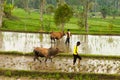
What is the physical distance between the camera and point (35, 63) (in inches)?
583

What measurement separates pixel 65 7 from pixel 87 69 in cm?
2035

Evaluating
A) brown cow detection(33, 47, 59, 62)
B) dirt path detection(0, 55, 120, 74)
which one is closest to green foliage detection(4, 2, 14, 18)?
dirt path detection(0, 55, 120, 74)

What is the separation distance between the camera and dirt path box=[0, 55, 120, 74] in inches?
532

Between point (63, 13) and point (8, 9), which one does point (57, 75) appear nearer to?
point (63, 13)

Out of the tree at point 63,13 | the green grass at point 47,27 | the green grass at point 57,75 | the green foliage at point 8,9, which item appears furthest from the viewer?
the green foliage at point 8,9

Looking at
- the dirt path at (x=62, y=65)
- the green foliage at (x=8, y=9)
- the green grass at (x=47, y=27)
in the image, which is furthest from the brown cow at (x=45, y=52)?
the green foliage at (x=8, y=9)

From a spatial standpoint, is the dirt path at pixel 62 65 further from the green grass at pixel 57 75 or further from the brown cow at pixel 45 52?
the green grass at pixel 57 75

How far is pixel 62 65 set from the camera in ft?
47.5

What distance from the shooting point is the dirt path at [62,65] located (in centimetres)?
1352

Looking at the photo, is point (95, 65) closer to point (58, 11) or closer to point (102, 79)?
point (102, 79)

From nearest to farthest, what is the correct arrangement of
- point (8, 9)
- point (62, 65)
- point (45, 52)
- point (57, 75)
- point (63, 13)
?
point (57, 75) → point (62, 65) → point (45, 52) → point (63, 13) → point (8, 9)

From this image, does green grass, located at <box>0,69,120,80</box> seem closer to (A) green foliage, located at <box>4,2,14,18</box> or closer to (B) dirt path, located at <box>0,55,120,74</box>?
(B) dirt path, located at <box>0,55,120,74</box>

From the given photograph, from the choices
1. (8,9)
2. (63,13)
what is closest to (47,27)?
(63,13)

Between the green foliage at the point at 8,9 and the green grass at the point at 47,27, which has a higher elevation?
the green foliage at the point at 8,9
